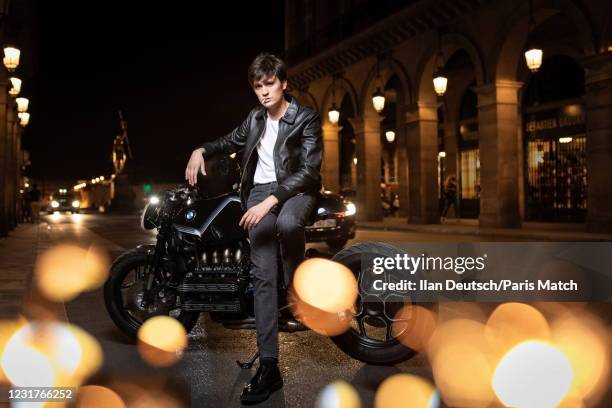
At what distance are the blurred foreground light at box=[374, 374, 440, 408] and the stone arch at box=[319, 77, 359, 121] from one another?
23353 mm

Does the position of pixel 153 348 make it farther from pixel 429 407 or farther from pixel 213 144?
pixel 429 407

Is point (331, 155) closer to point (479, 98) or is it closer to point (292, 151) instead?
point (479, 98)

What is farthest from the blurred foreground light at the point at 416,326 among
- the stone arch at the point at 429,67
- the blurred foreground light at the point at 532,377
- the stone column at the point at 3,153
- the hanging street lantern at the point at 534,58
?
the stone arch at the point at 429,67

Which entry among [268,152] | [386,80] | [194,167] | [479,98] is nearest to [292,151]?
[268,152]

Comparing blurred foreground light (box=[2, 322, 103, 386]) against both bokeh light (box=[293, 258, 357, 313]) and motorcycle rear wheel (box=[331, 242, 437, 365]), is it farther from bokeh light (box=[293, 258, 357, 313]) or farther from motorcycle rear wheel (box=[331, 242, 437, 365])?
motorcycle rear wheel (box=[331, 242, 437, 365])

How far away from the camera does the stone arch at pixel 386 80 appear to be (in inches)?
920

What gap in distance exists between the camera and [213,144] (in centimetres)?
397

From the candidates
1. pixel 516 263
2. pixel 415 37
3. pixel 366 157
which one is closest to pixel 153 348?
pixel 516 263

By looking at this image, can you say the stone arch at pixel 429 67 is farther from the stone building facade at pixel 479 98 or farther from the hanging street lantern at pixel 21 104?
the hanging street lantern at pixel 21 104

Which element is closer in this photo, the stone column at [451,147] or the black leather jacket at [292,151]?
the black leather jacket at [292,151]

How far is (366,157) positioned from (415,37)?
5289 mm

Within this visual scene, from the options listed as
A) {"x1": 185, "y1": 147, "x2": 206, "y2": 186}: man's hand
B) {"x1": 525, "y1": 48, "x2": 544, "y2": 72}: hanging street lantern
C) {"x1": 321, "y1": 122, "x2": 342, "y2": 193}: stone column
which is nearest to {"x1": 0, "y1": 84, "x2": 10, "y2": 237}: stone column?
{"x1": 525, "y1": 48, "x2": 544, "y2": 72}: hanging street lantern

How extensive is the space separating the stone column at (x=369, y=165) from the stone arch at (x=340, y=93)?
3.32ft

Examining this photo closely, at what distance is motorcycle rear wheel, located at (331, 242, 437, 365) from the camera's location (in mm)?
3930
